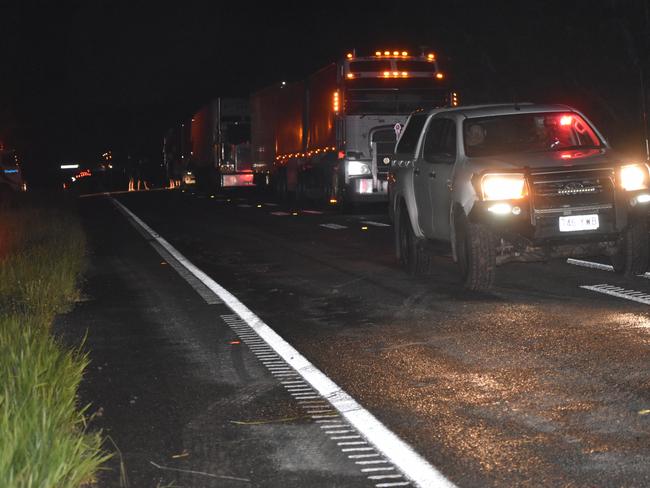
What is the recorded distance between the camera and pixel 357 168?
28.8 m

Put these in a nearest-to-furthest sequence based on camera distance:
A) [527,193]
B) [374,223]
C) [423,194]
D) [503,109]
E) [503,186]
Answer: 1. [527,193]
2. [503,186]
3. [503,109]
4. [423,194]
5. [374,223]

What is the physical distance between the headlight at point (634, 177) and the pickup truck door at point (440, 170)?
1.73 metres

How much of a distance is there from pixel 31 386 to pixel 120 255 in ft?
38.3

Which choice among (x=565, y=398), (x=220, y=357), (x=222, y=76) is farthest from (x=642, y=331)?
(x=222, y=76)

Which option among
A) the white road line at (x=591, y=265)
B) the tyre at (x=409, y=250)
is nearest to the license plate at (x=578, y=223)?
the white road line at (x=591, y=265)

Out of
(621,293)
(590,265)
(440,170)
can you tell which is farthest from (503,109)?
(621,293)

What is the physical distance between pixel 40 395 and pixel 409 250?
8019 mm

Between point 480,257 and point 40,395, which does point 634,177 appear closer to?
point 480,257

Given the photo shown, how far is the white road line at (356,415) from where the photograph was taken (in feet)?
17.2

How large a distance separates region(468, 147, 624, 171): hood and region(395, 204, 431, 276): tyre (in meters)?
1.64

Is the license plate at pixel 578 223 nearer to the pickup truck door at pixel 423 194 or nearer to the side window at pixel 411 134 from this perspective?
the pickup truck door at pixel 423 194

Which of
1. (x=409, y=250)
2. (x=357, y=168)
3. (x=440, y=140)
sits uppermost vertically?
(x=357, y=168)

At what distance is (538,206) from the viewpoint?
11.4 meters

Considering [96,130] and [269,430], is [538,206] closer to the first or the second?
[269,430]
